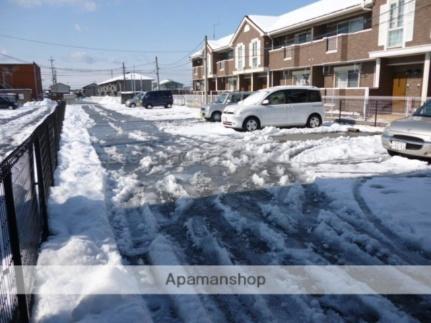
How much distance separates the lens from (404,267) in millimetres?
3604

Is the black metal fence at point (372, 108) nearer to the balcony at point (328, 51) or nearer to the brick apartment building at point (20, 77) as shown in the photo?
the balcony at point (328, 51)

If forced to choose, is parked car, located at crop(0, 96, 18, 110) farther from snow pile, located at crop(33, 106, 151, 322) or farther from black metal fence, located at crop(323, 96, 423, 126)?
snow pile, located at crop(33, 106, 151, 322)

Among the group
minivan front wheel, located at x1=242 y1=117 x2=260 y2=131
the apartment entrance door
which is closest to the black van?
the apartment entrance door

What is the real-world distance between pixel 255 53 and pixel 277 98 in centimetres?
1922

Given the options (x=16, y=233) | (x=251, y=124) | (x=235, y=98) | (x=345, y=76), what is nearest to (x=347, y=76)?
(x=345, y=76)

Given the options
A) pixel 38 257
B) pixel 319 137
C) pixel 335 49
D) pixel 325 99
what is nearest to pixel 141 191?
pixel 38 257

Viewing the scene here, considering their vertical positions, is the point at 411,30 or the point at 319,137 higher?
the point at 411,30

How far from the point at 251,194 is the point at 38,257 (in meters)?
3.44

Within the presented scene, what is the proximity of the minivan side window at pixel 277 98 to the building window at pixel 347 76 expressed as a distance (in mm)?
10321

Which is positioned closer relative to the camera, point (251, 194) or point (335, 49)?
point (251, 194)

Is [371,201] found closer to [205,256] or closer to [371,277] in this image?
[371,277]

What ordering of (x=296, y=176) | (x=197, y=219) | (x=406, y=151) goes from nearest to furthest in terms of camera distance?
(x=197, y=219) < (x=296, y=176) < (x=406, y=151)

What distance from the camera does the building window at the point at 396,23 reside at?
58.8 ft

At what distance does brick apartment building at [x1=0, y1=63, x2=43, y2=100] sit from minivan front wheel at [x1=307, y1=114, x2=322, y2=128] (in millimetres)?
53303
